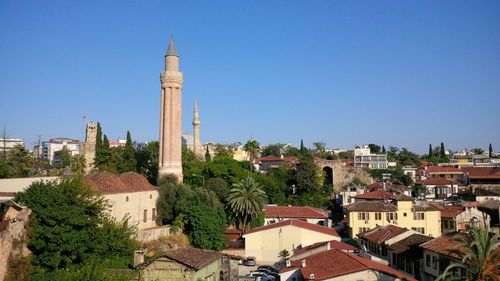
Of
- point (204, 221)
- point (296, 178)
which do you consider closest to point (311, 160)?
point (296, 178)

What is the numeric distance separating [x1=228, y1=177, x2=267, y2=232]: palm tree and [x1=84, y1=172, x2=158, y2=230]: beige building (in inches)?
333

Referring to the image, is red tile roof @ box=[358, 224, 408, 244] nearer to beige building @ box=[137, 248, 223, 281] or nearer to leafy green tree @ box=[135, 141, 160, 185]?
beige building @ box=[137, 248, 223, 281]

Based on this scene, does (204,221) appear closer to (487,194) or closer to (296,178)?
(296,178)

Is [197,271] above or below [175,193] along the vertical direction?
below

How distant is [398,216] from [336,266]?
2036cm

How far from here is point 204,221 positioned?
40438 mm

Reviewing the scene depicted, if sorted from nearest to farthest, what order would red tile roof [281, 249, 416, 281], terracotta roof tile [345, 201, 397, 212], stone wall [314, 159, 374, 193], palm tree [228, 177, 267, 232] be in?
red tile roof [281, 249, 416, 281] → terracotta roof tile [345, 201, 397, 212] → palm tree [228, 177, 267, 232] → stone wall [314, 159, 374, 193]

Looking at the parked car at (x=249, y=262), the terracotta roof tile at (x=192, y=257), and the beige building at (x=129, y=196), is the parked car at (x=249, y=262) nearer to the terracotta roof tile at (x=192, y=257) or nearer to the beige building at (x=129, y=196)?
the beige building at (x=129, y=196)

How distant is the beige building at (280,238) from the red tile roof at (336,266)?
1132 cm

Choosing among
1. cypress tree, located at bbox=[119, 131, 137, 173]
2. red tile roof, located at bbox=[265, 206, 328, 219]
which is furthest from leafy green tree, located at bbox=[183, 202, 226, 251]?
cypress tree, located at bbox=[119, 131, 137, 173]

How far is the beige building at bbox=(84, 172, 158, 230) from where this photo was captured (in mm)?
35031

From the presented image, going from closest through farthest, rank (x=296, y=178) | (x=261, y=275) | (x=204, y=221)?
(x=261, y=275) < (x=204, y=221) < (x=296, y=178)

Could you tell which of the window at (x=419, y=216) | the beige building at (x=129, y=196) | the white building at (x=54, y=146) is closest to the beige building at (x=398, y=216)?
the window at (x=419, y=216)

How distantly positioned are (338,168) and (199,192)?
107 ft
